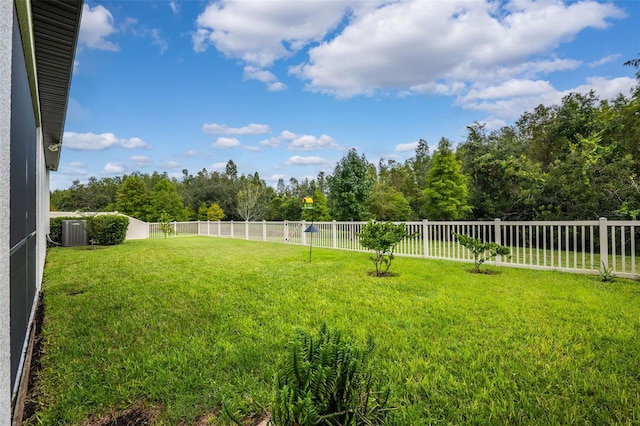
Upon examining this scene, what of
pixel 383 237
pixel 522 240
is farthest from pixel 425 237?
pixel 383 237

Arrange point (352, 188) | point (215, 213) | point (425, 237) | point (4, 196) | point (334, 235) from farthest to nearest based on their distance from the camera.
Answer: point (215, 213)
point (352, 188)
point (334, 235)
point (425, 237)
point (4, 196)

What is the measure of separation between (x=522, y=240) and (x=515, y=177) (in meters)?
8.06

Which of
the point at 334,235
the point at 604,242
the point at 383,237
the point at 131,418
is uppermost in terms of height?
the point at 383,237

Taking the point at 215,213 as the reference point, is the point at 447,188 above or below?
above

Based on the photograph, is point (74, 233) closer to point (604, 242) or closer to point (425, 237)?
point (425, 237)

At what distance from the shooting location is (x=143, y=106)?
37.8 feet

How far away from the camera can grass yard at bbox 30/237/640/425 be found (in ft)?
6.32

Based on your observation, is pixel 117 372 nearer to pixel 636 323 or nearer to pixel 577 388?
pixel 577 388

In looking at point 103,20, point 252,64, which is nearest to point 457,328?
point 103,20

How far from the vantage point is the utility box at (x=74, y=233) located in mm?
11375

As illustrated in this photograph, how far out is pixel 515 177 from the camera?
13570 millimetres

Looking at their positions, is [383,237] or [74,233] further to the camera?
[74,233]

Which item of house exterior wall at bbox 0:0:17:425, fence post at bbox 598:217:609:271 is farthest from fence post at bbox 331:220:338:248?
house exterior wall at bbox 0:0:17:425

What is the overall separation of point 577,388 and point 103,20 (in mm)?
A: 8092
